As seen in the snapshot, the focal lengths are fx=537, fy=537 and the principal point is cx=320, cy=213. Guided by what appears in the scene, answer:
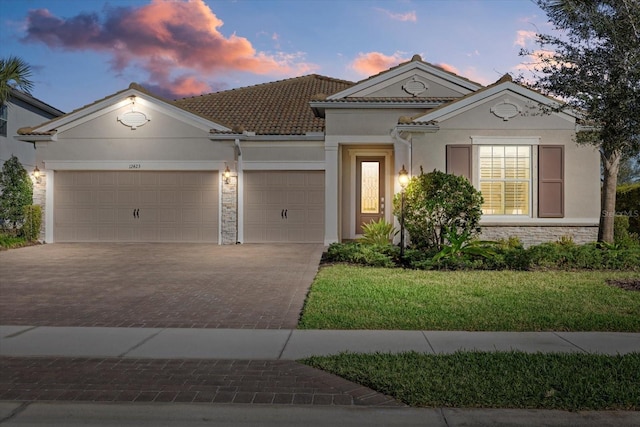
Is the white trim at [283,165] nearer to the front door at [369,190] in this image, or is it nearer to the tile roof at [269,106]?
the tile roof at [269,106]

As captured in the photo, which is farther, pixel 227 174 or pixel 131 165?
pixel 131 165

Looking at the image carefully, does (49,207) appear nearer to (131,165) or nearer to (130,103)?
(131,165)

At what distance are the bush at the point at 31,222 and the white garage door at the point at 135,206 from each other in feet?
1.94

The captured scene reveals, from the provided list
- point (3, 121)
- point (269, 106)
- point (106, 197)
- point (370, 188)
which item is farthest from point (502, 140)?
point (3, 121)

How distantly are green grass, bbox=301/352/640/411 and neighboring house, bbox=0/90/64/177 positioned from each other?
2201 cm

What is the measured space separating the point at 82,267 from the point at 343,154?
9.66 metres

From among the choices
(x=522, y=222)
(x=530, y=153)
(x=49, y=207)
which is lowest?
(x=522, y=222)

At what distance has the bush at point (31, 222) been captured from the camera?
58.8 feet

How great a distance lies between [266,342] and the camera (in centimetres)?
653

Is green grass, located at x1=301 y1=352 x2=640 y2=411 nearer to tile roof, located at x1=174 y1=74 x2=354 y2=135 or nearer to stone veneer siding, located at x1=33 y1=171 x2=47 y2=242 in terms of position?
tile roof, located at x1=174 y1=74 x2=354 y2=135

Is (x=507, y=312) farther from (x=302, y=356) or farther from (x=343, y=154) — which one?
(x=343, y=154)

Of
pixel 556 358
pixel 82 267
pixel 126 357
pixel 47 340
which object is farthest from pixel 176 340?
pixel 82 267

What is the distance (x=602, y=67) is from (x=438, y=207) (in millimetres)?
5106

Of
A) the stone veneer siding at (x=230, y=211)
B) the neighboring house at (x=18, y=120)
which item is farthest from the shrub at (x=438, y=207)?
the neighboring house at (x=18, y=120)
